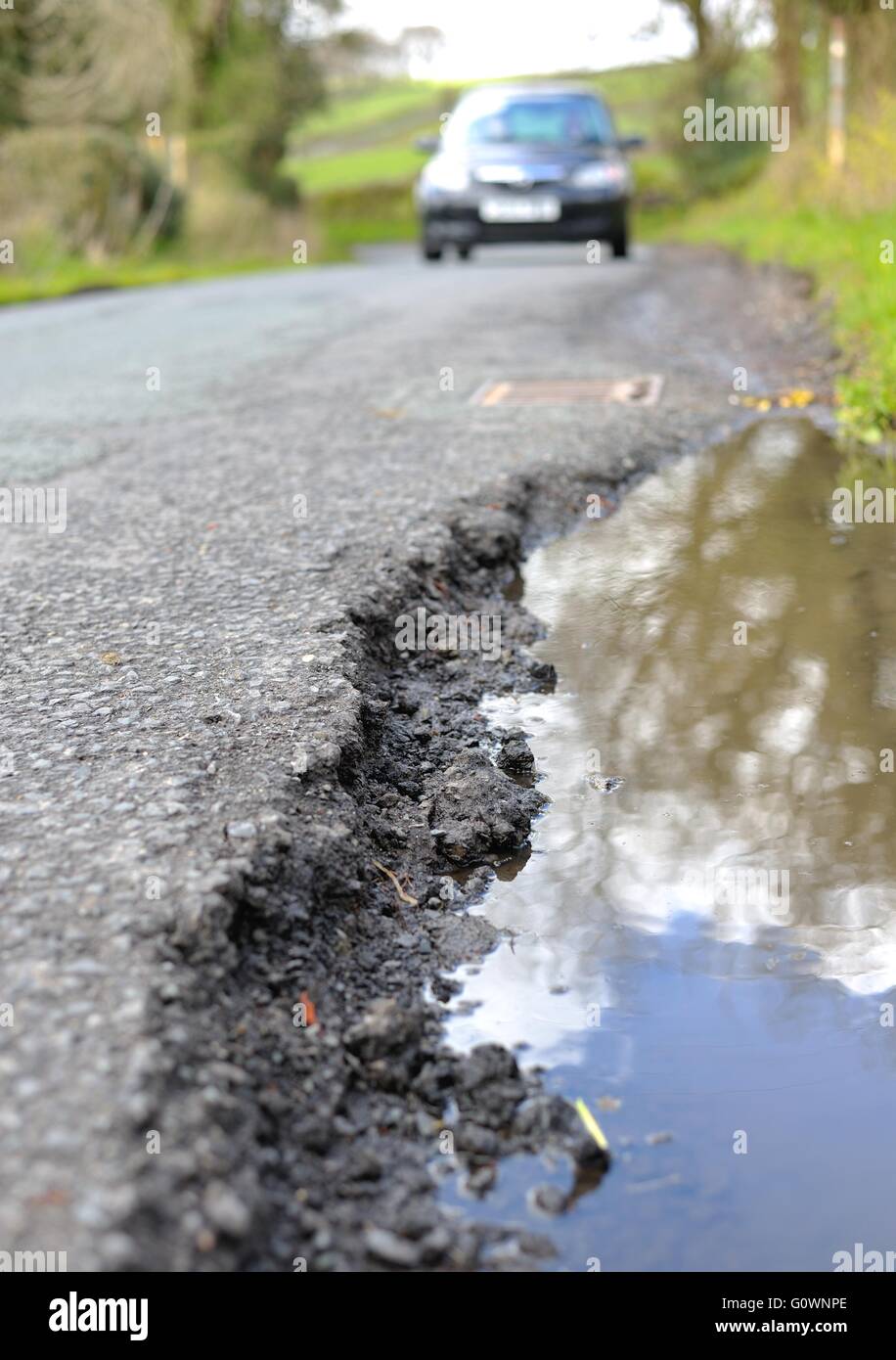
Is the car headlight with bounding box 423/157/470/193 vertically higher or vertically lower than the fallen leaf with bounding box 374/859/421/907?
higher

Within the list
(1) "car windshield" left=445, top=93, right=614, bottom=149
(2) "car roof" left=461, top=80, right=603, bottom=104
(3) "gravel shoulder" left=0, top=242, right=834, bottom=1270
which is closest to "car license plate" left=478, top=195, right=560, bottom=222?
(1) "car windshield" left=445, top=93, right=614, bottom=149

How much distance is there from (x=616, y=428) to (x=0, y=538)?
8.10 ft

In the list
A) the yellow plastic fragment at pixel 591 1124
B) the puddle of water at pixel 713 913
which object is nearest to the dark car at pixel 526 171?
the puddle of water at pixel 713 913

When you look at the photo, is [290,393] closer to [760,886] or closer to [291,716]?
[291,716]

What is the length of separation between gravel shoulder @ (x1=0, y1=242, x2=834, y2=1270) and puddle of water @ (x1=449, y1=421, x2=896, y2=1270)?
93mm

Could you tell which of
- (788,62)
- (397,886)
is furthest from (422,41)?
(397,886)

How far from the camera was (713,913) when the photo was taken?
2.39 meters

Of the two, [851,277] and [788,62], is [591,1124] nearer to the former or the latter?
[851,277]

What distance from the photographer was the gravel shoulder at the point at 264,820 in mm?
1628

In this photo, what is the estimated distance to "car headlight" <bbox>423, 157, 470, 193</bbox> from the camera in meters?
13.1

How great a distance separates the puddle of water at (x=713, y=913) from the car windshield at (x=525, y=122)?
10.2 meters

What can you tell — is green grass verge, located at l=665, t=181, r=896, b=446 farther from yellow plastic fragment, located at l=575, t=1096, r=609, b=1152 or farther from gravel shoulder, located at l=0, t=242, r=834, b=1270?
yellow plastic fragment, located at l=575, t=1096, r=609, b=1152

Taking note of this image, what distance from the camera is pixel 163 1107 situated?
163cm

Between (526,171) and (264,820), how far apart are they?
38.4 ft
